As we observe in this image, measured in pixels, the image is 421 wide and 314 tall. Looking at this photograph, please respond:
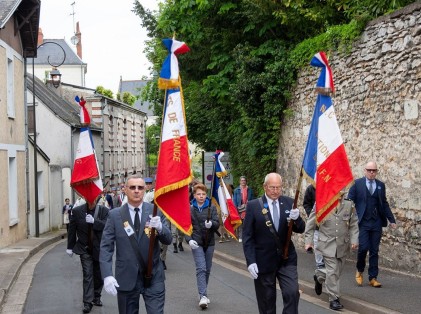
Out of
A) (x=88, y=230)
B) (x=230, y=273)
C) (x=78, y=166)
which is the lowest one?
(x=230, y=273)

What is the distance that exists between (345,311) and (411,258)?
8.19 feet

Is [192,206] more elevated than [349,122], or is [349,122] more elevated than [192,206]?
[349,122]

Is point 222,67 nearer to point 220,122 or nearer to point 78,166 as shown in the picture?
point 220,122

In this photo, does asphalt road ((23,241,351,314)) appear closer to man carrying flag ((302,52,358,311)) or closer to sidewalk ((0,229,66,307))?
sidewalk ((0,229,66,307))

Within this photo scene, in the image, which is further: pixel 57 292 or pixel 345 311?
pixel 57 292

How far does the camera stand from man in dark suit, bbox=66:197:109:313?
982cm

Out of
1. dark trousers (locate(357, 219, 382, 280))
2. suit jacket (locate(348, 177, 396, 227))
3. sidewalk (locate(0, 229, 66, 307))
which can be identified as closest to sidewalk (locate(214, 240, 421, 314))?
dark trousers (locate(357, 219, 382, 280))

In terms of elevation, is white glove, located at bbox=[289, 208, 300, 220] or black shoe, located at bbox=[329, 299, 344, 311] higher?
white glove, located at bbox=[289, 208, 300, 220]

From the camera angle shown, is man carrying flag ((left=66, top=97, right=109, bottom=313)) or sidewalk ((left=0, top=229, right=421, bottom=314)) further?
man carrying flag ((left=66, top=97, right=109, bottom=313))

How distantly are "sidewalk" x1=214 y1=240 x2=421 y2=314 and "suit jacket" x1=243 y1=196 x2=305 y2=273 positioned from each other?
2.06 metres

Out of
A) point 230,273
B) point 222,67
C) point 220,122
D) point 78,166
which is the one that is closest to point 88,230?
point 78,166

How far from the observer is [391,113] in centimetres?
1201

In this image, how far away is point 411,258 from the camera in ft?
37.0

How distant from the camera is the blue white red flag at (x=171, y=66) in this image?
6824 mm
